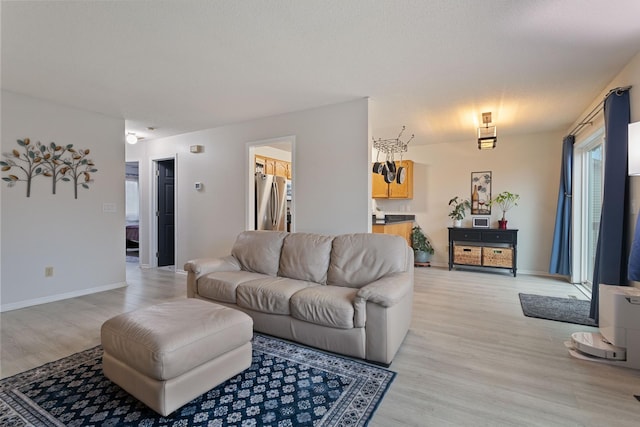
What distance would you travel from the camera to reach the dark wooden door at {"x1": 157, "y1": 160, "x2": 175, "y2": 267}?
5.91m

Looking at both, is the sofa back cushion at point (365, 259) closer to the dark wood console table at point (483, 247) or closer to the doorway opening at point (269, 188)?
the doorway opening at point (269, 188)

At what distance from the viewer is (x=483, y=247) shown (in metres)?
5.50

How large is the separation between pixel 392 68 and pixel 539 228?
443 cm

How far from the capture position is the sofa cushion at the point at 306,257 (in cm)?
303

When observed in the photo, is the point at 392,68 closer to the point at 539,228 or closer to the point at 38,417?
the point at 38,417

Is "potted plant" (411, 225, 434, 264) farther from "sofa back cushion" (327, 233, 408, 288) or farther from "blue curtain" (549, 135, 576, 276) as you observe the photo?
"sofa back cushion" (327, 233, 408, 288)

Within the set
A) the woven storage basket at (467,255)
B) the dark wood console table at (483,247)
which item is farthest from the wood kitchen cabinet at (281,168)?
the woven storage basket at (467,255)

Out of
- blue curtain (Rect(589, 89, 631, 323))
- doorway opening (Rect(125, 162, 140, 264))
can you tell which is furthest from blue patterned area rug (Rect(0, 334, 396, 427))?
doorway opening (Rect(125, 162, 140, 264))

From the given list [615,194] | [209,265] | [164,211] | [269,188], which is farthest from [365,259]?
[164,211]

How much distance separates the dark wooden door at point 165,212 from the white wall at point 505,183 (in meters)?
4.97

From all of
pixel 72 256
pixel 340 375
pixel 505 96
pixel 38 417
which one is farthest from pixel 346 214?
pixel 72 256

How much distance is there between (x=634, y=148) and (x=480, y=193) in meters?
3.83

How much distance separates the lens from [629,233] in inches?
105

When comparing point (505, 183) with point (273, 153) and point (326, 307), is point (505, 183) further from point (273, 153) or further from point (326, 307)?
point (326, 307)
